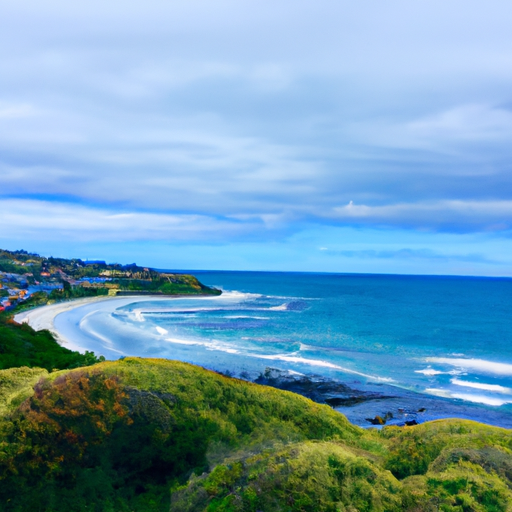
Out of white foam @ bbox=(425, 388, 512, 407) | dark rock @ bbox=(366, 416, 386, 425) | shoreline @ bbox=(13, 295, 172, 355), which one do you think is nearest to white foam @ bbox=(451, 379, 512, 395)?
white foam @ bbox=(425, 388, 512, 407)

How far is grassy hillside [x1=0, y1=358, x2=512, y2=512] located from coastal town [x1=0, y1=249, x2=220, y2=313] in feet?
174

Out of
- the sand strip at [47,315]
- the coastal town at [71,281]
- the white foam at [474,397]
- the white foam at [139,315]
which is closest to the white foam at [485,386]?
the white foam at [474,397]

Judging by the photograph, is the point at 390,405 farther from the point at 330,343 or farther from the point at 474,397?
the point at 330,343

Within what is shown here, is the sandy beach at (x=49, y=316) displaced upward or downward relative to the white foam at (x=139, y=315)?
downward

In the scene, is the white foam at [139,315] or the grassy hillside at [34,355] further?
the white foam at [139,315]

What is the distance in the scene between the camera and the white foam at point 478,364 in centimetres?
3441

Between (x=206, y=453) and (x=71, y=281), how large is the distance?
87461 millimetres

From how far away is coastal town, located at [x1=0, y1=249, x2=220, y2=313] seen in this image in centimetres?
7069

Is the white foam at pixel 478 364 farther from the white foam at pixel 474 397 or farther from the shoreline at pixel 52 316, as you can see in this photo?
the shoreline at pixel 52 316

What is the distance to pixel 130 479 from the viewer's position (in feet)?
36.5

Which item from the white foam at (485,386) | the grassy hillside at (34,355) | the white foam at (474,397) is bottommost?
the white foam at (474,397)

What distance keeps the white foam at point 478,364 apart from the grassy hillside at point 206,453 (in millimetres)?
24313

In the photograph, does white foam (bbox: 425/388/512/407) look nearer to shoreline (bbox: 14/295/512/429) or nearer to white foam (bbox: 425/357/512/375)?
shoreline (bbox: 14/295/512/429)

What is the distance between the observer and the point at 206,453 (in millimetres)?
11508
